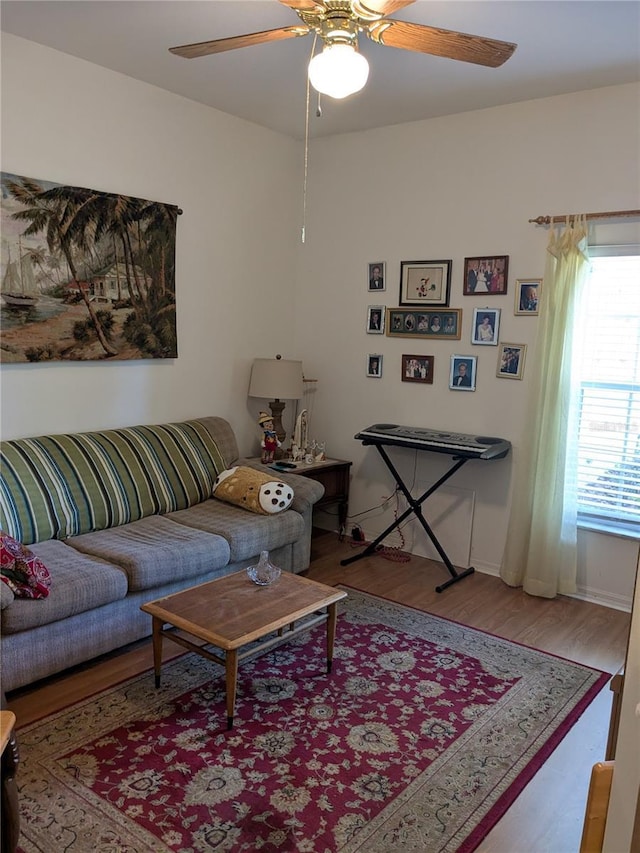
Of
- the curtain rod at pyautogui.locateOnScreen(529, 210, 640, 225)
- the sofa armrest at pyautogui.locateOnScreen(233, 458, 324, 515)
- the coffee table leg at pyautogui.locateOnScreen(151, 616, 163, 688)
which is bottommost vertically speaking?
the coffee table leg at pyautogui.locateOnScreen(151, 616, 163, 688)

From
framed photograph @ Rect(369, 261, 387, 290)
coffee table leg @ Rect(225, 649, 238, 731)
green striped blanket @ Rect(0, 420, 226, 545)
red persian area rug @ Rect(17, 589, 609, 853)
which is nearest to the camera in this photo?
red persian area rug @ Rect(17, 589, 609, 853)

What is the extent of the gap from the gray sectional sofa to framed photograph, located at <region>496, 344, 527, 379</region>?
1.29m

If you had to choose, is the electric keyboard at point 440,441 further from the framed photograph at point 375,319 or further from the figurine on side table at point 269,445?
the framed photograph at point 375,319

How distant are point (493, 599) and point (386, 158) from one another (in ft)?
9.21

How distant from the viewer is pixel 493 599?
12.2 feet

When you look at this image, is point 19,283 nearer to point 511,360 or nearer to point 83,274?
point 83,274

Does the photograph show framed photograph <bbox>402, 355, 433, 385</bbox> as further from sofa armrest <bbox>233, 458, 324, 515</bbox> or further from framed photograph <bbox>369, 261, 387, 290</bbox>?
sofa armrest <bbox>233, 458, 324, 515</bbox>

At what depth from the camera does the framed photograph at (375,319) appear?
4.47 m

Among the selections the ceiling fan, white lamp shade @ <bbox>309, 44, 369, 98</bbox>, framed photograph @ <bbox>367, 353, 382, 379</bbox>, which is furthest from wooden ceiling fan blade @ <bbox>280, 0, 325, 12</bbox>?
framed photograph @ <bbox>367, 353, 382, 379</bbox>

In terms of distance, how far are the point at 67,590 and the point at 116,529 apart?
0.72 m

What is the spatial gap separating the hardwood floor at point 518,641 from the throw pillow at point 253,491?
0.59m

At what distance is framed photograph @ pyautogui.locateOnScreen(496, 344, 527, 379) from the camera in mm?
3875

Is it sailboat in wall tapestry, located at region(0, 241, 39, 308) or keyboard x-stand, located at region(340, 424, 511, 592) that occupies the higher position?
sailboat in wall tapestry, located at region(0, 241, 39, 308)

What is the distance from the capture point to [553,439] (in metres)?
3.64
